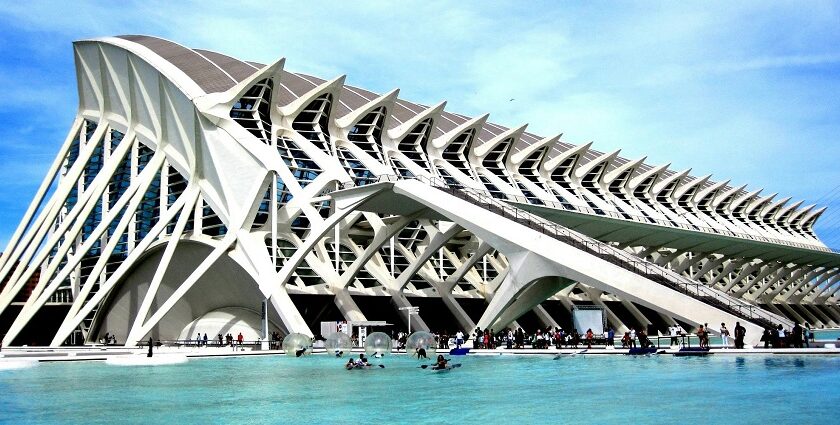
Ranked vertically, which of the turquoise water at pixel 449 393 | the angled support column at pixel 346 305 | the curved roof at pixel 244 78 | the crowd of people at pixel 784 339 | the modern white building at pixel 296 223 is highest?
the curved roof at pixel 244 78

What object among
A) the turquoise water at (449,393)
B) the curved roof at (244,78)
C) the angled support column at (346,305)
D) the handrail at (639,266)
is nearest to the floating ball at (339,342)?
the turquoise water at (449,393)

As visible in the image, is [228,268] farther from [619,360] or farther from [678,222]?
[678,222]

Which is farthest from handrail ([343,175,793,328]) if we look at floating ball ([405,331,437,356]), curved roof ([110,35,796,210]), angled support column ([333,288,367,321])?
curved roof ([110,35,796,210])

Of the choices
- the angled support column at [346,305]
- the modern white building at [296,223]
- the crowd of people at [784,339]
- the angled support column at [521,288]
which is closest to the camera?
the crowd of people at [784,339]

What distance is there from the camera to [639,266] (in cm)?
3691

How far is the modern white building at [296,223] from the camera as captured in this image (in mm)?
40594

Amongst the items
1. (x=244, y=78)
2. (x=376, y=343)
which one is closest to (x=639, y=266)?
(x=376, y=343)

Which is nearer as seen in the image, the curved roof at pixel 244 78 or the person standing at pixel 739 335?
the person standing at pixel 739 335

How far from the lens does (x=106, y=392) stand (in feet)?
70.0

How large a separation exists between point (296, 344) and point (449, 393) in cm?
1819

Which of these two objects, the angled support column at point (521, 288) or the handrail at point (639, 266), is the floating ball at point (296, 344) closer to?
the angled support column at point (521, 288)

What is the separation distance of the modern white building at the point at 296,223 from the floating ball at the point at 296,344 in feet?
14.4

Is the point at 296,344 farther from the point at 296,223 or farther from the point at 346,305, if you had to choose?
the point at 296,223

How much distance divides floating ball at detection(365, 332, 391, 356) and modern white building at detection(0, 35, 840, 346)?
19.7 feet
